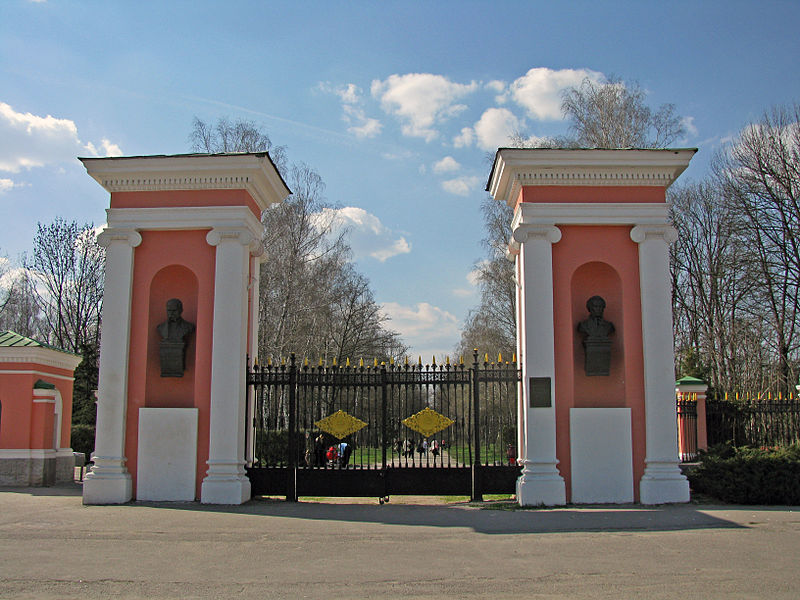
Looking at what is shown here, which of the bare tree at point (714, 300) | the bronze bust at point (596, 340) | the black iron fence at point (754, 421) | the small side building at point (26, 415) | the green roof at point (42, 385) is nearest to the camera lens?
the bronze bust at point (596, 340)

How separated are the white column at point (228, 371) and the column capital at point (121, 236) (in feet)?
4.17

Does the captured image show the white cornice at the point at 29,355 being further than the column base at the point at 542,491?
Yes

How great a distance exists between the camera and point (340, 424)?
39.8ft

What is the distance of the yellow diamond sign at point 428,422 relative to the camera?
11906 mm

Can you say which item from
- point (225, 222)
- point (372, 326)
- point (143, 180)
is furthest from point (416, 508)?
point (372, 326)

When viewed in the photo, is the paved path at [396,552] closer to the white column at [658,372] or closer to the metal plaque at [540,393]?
the white column at [658,372]

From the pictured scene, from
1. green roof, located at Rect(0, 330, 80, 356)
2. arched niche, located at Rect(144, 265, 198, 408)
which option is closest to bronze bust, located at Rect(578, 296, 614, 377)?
arched niche, located at Rect(144, 265, 198, 408)

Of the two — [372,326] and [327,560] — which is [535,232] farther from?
[372,326]

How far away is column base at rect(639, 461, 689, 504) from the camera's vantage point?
11.3 m

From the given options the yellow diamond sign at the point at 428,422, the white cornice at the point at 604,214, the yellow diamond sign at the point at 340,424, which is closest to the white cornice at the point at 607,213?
the white cornice at the point at 604,214

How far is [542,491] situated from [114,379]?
23.2ft

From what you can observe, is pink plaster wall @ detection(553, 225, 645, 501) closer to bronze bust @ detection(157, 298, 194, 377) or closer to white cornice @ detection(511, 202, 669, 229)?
white cornice @ detection(511, 202, 669, 229)

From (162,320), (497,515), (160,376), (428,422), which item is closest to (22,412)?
(160,376)

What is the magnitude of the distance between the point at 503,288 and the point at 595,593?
A: 24149 mm
